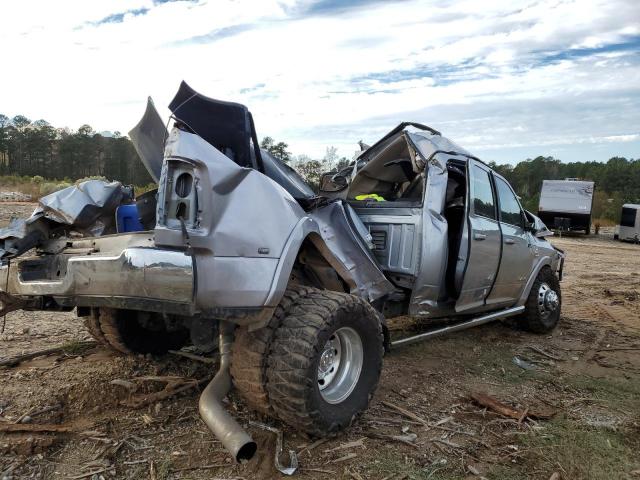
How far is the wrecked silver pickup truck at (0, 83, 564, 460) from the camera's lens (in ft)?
9.65

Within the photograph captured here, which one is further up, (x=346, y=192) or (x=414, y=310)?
(x=346, y=192)

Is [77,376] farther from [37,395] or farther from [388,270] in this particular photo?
[388,270]

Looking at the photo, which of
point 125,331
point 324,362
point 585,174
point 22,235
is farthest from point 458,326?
point 585,174

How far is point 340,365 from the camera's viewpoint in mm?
3730

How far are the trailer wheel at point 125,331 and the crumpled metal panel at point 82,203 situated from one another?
0.95 metres

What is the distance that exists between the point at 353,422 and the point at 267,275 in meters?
1.23

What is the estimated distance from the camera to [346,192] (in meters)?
5.47

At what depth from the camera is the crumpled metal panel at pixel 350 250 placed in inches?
156

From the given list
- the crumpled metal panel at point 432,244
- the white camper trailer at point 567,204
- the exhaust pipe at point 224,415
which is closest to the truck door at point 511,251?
the crumpled metal panel at point 432,244

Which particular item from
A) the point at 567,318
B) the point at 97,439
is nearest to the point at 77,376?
the point at 97,439

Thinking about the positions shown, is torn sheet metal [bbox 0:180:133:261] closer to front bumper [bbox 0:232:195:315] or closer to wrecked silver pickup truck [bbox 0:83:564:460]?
wrecked silver pickup truck [bbox 0:83:564:460]

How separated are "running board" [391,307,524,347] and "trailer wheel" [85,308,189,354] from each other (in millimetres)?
1978

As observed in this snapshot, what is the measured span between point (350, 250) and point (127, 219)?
5.47ft

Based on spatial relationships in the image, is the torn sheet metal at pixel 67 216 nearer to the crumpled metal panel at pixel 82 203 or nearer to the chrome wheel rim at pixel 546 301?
the crumpled metal panel at pixel 82 203
